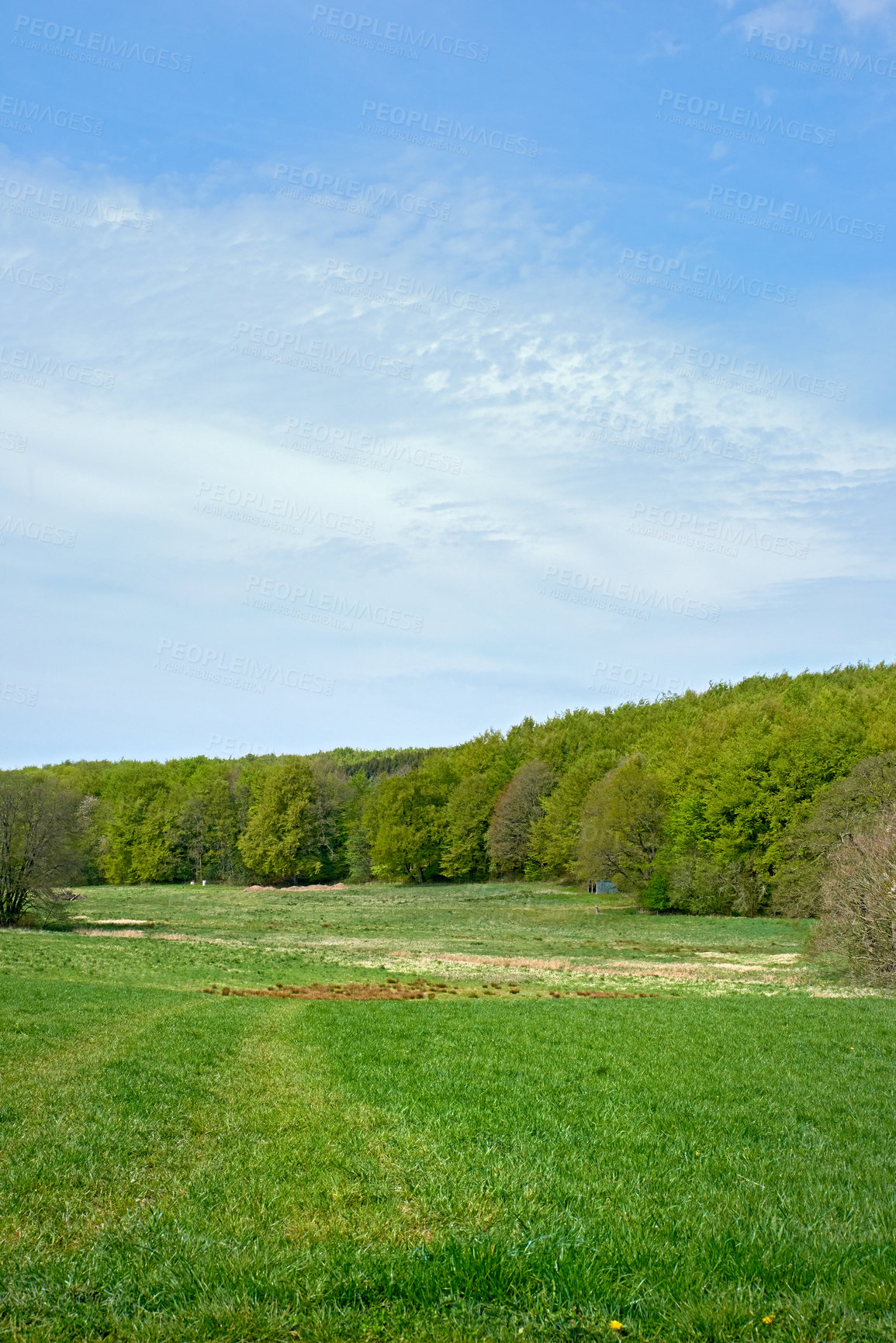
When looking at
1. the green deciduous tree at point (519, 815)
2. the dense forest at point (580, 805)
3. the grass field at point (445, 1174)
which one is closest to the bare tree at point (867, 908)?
the grass field at point (445, 1174)

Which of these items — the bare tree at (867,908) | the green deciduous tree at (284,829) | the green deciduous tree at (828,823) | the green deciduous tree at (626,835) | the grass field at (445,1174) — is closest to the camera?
the grass field at (445,1174)

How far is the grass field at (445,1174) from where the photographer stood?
5.79 meters

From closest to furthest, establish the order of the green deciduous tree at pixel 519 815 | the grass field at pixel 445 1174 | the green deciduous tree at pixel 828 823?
1. the grass field at pixel 445 1174
2. the green deciduous tree at pixel 828 823
3. the green deciduous tree at pixel 519 815

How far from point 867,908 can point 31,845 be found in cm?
4279

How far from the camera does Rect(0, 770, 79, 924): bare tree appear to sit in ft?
163

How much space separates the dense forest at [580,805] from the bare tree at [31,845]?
9.48 ft

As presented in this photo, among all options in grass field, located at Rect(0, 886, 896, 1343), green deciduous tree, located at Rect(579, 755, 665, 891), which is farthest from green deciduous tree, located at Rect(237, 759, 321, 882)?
grass field, located at Rect(0, 886, 896, 1343)

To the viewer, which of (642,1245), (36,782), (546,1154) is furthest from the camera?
(36,782)

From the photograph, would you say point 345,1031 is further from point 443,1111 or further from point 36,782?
point 36,782

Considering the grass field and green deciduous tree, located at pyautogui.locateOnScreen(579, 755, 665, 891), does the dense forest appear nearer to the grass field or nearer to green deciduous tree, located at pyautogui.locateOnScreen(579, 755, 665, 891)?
green deciduous tree, located at pyautogui.locateOnScreen(579, 755, 665, 891)

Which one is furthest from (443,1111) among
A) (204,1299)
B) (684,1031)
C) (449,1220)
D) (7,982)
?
(7,982)

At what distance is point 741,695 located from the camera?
385 ft

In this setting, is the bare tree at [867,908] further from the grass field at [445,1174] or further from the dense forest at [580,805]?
the dense forest at [580,805]

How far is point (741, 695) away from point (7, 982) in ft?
350
